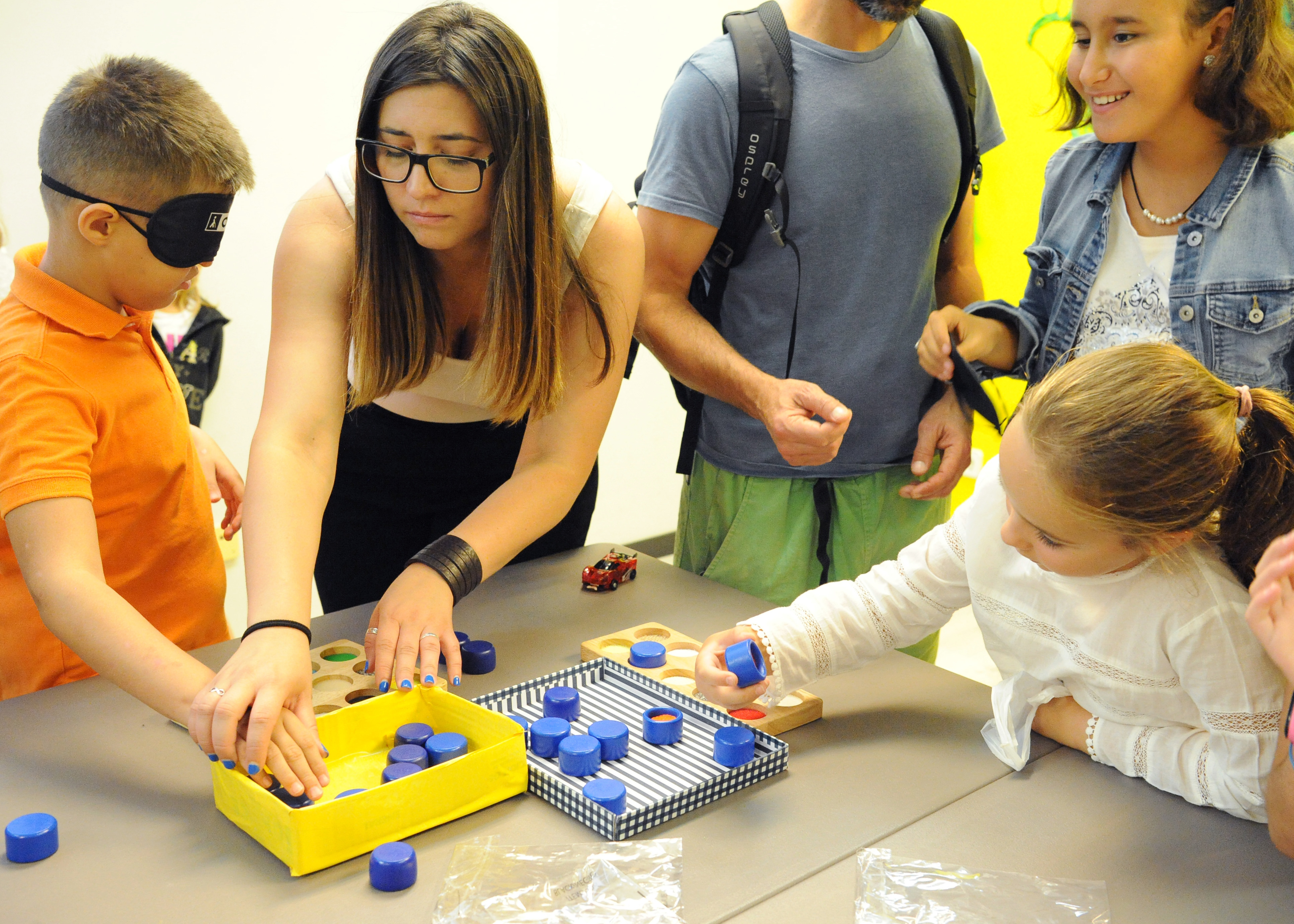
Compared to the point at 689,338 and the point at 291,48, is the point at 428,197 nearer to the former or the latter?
the point at 689,338

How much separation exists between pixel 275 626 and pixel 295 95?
2.47 meters

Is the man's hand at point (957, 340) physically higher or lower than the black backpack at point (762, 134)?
lower

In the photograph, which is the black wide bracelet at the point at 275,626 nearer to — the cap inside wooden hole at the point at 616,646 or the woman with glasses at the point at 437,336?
the woman with glasses at the point at 437,336

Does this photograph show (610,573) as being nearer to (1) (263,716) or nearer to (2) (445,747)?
(2) (445,747)

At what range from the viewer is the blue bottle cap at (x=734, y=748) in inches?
45.3

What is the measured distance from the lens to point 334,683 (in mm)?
1337

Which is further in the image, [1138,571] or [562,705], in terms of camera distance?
[562,705]

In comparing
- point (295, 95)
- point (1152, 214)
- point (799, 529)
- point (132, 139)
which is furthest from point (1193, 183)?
point (295, 95)

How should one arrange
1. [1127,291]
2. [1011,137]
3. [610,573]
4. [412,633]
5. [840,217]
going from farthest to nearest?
[1011,137] < [840,217] < [610,573] < [1127,291] < [412,633]

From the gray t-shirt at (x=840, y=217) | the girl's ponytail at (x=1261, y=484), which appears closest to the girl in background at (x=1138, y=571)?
the girl's ponytail at (x=1261, y=484)

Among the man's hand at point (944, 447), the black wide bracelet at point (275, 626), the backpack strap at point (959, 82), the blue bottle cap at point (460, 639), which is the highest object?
the backpack strap at point (959, 82)

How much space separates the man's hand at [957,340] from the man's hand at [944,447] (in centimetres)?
13

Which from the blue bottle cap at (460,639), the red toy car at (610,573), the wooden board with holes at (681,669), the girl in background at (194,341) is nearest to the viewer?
the wooden board with holes at (681,669)

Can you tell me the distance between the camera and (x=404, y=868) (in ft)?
3.16
